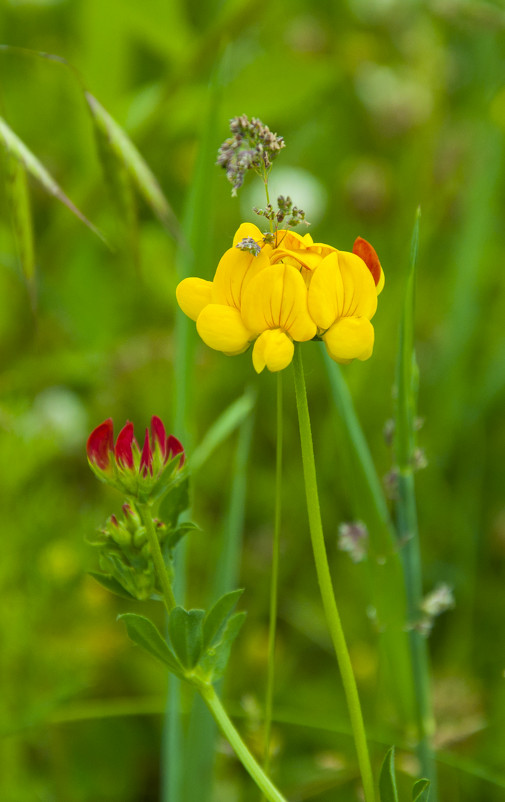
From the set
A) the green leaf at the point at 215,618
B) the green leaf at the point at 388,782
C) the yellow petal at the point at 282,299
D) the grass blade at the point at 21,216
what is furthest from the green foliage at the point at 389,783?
the grass blade at the point at 21,216

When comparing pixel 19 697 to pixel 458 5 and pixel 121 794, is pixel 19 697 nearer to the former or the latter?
pixel 121 794

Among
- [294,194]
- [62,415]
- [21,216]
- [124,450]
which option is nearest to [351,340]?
[124,450]

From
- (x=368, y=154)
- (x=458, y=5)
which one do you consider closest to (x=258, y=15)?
(x=458, y=5)

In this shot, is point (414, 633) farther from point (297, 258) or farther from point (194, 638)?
point (297, 258)

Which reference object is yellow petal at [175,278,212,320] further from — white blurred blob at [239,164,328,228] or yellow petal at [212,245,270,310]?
white blurred blob at [239,164,328,228]

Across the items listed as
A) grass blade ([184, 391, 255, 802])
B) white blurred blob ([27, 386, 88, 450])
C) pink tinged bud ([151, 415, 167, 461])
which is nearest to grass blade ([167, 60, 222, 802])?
grass blade ([184, 391, 255, 802])
